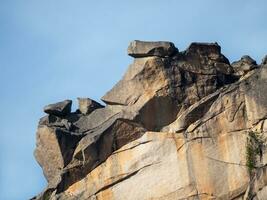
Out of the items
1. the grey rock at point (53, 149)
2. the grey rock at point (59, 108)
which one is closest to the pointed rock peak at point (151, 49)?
the grey rock at point (59, 108)

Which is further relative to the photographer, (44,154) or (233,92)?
(44,154)

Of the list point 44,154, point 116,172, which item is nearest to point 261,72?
point 116,172

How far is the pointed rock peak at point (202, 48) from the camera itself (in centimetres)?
5584

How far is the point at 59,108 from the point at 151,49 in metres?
6.21

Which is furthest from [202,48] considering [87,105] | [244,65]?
[87,105]

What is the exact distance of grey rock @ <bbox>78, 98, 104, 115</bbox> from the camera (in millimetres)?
57562

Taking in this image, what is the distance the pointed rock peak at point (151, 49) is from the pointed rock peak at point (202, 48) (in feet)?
2.79

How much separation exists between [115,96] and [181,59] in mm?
3929

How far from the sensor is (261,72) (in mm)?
52750

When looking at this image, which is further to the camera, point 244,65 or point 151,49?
point 244,65

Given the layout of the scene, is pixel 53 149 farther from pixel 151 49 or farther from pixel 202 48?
pixel 202 48

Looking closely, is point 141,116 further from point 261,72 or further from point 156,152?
point 261,72

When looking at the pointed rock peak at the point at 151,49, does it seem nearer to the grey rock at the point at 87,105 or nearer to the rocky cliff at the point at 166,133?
the rocky cliff at the point at 166,133

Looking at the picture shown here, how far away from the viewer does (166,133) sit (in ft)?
176
